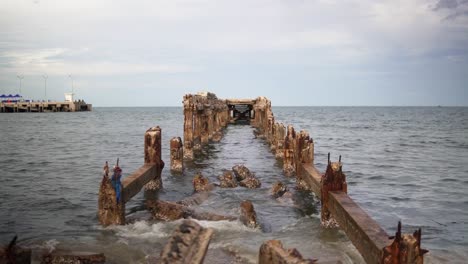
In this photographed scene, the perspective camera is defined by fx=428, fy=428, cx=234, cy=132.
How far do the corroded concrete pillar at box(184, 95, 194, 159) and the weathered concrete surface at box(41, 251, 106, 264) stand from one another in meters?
11.0

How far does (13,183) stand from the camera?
1295 centimetres

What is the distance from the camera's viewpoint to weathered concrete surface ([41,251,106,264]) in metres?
5.62

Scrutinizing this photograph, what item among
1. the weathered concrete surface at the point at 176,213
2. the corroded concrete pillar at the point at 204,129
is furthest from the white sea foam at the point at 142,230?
the corroded concrete pillar at the point at 204,129

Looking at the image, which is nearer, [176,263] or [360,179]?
[176,263]

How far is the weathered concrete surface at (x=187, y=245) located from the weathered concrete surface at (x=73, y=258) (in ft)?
12.9

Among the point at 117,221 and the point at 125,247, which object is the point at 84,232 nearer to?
the point at 117,221

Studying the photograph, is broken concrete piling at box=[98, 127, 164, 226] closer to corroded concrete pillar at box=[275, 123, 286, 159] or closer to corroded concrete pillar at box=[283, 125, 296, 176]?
corroded concrete pillar at box=[283, 125, 296, 176]

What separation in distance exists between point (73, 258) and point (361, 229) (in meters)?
3.73

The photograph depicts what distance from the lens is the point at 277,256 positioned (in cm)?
279

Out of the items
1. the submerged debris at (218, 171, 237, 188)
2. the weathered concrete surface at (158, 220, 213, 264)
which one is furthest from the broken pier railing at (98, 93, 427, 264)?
the submerged debris at (218, 171, 237, 188)

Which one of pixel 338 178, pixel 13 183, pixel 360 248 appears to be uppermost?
pixel 338 178

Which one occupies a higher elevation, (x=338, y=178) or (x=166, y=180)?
(x=338, y=178)

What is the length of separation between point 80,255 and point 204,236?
4.09 m

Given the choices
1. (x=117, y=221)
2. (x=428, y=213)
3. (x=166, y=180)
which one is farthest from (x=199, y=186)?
(x=428, y=213)
